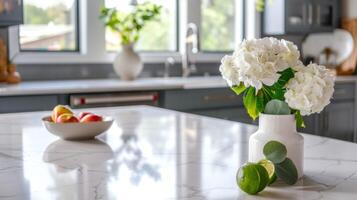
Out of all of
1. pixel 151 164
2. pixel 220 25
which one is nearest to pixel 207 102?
pixel 220 25

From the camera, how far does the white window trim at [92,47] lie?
3.71 metres

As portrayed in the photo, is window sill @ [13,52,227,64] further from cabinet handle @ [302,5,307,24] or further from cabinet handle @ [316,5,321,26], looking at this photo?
cabinet handle @ [316,5,321,26]

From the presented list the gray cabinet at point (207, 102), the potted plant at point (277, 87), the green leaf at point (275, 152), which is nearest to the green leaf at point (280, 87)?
the potted plant at point (277, 87)

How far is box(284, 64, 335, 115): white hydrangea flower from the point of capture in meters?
0.99

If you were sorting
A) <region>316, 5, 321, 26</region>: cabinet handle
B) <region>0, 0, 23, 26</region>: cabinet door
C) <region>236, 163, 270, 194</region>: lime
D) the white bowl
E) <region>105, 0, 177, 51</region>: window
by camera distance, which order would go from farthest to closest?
<region>316, 5, 321, 26</region>: cabinet handle
<region>105, 0, 177, 51</region>: window
<region>0, 0, 23, 26</region>: cabinet door
the white bowl
<region>236, 163, 270, 194</region>: lime

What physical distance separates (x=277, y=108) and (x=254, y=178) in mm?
183

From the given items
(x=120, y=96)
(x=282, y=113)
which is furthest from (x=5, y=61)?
(x=282, y=113)

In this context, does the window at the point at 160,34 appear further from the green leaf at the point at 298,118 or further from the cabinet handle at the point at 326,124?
the green leaf at the point at 298,118

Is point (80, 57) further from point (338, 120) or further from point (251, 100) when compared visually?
point (251, 100)

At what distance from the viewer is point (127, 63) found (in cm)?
382

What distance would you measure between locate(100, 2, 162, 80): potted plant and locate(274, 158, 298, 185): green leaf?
2.86 m

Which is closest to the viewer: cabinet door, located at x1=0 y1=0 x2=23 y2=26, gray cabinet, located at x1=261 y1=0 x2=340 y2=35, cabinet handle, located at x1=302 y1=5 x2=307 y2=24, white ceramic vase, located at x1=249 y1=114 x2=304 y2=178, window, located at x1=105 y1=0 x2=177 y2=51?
white ceramic vase, located at x1=249 y1=114 x2=304 y2=178

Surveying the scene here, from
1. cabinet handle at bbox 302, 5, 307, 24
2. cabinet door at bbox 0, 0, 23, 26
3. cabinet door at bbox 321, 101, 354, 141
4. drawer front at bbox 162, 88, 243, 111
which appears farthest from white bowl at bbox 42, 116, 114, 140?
cabinet handle at bbox 302, 5, 307, 24

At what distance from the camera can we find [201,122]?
1948 millimetres
